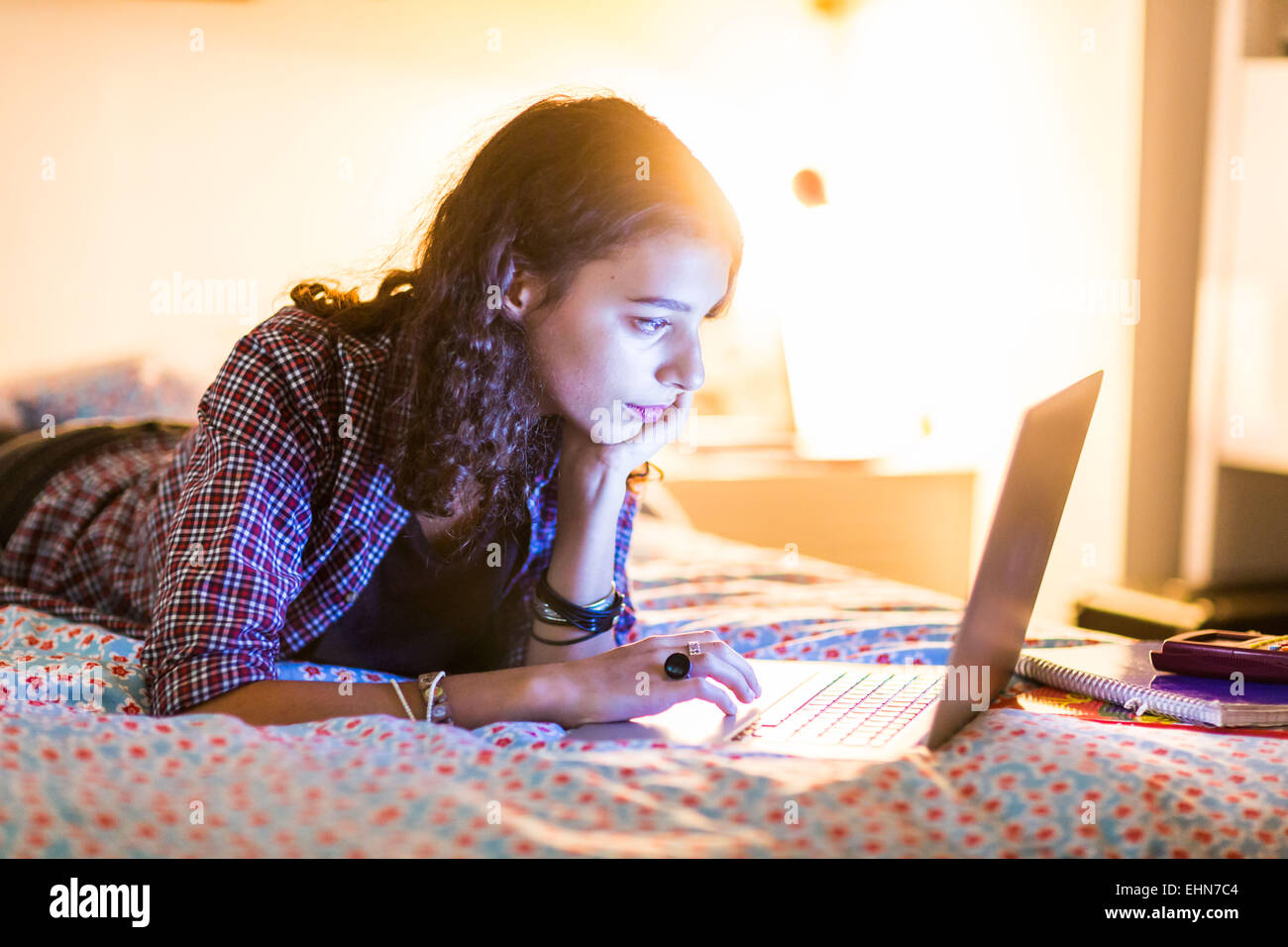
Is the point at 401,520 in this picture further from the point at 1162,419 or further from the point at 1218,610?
the point at 1162,419

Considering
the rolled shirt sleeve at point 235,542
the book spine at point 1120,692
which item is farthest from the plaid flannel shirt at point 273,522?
the book spine at point 1120,692

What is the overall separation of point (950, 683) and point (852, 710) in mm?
222

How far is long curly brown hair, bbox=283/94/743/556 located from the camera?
3.04ft

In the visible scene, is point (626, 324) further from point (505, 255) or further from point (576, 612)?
point (576, 612)

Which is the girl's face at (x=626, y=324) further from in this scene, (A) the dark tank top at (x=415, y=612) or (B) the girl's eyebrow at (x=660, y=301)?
(A) the dark tank top at (x=415, y=612)

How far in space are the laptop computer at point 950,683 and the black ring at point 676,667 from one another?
0.04 meters

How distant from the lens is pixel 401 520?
0.98 metres

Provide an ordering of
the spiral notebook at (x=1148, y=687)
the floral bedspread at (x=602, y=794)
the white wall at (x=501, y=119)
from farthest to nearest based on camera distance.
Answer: the white wall at (x=501, y=119)
the spiral notebook at (x=1148, y=687)
the floral bedspread at (x=602, y=794)

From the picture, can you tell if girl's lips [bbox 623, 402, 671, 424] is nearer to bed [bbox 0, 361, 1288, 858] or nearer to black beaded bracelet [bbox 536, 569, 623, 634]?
black beaded bracelet [bbox 536, 569, 623, 634]

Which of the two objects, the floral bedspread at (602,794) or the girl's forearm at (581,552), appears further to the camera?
the girl's forearm at (581,552)

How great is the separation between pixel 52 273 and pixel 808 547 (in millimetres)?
1827

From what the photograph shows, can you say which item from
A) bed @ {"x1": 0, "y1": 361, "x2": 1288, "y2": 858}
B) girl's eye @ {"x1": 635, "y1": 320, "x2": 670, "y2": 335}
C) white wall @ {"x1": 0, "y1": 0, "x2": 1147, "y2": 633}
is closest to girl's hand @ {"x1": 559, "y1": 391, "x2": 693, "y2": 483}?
girl's eye @ {"x1": 635, "y1": 320, "x2": 670, "y2": 335}

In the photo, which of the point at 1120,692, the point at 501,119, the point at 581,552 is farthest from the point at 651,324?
the point at 501,119

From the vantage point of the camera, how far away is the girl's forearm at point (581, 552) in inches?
42.3
